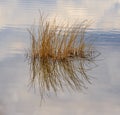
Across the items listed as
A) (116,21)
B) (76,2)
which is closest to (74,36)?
(116,21)

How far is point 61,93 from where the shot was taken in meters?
7.05

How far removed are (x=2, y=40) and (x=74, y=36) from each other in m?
2.42

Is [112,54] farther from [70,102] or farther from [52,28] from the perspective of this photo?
[70,102]

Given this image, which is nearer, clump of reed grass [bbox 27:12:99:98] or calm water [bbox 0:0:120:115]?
calm water [bbox 0:0:120:115]

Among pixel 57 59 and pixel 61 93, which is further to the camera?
pixel 57 59

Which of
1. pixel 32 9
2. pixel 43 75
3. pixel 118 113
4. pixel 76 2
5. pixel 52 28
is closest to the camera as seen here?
pixel 118 113

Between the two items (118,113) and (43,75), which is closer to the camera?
(118,113)

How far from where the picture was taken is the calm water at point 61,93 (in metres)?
6.49

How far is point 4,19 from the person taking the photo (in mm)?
13711

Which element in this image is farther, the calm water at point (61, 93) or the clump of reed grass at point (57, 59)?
the clump of reed grass at point (57, 59)

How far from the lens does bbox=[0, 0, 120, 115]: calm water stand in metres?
6.49

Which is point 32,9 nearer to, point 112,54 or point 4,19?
point 4,19

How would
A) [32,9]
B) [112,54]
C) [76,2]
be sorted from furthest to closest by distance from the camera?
[76,2] → [32,9] → [112,54]

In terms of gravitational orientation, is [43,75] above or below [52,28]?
below
